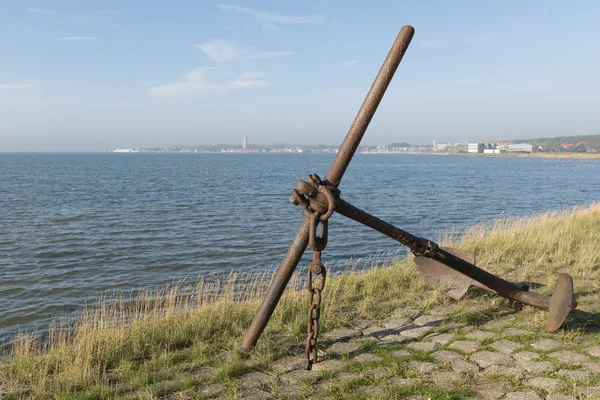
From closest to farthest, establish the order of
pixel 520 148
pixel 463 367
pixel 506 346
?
pixel 463 367
pixel 506 346
pixel 520 148

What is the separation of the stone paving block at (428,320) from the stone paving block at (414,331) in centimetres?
11

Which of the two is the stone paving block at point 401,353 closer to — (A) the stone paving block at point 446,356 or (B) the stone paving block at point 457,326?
(A) the stone paving block at point 446,356

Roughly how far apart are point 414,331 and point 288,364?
1366 millimetres

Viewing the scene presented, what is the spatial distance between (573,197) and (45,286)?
1283 inches

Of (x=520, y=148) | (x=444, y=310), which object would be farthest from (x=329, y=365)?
(x=520, y=148)

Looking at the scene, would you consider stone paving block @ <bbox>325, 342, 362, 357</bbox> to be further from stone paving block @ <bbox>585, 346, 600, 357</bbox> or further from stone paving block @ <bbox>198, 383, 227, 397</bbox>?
stone paving block @ <bbox>585, 346, 600, 357</bbox>

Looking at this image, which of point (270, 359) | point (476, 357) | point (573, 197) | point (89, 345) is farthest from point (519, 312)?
point (573, 197)

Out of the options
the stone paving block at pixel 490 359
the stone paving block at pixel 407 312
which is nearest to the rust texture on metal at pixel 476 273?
the stone paving block at pixel 490 359

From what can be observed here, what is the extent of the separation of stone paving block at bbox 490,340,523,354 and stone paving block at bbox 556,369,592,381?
457 millimetres

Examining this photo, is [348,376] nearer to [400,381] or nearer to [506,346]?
[400,381]

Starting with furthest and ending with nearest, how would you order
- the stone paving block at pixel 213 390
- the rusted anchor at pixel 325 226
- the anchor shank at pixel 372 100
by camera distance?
the anchor shank at pixel 372 100
the stone paving block at pixel 213 390
the rusted anchor at pixel 325 226

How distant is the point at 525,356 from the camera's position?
3803mm

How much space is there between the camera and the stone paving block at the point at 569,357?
3.68 metres

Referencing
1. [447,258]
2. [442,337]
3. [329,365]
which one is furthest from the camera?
[442,337]
